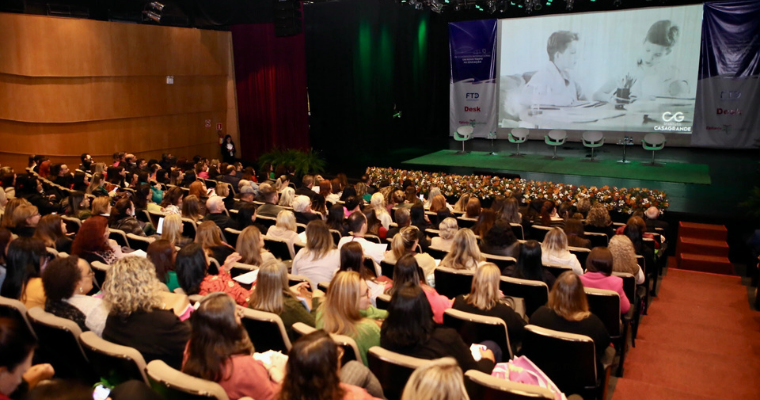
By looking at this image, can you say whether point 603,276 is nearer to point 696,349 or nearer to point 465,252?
point 465,252

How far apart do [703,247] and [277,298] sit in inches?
272

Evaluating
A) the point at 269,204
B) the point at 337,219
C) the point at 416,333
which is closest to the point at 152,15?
the point at 269,204

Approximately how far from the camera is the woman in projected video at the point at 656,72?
12.7 meters

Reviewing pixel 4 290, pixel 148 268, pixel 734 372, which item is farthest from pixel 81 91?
pixel 734 372

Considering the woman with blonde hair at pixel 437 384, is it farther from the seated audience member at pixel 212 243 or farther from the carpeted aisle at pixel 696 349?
the seated audience member at pixel 212 243

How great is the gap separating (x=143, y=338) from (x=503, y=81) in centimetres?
1355

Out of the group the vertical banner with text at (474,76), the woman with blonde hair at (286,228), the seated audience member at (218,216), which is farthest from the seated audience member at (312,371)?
the vertical banner with text at (474,76)

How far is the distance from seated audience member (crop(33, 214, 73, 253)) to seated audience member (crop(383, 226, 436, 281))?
267 cm

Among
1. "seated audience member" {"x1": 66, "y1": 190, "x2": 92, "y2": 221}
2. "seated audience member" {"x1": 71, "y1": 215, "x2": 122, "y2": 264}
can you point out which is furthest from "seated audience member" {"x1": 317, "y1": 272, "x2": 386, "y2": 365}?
"seated audience member" {"x1": 66, "y1": 190, "x2": 92, "y2": 221}

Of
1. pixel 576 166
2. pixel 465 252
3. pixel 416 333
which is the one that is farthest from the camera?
pixel 576 166

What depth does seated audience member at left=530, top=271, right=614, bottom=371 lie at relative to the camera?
2.99 meters

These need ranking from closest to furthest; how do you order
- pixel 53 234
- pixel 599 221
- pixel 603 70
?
pixel 53 234, pixel 599 221, pixel 603 70

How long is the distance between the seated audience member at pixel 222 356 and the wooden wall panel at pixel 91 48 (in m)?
10.8

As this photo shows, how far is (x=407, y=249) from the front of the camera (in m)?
4.36
